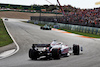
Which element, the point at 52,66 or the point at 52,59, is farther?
the point at 52,59

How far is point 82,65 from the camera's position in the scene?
10484mm

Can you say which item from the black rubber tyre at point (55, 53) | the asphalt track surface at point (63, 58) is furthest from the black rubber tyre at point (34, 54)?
the black rubber tyre at point (55, 53)

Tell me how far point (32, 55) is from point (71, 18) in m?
50.8

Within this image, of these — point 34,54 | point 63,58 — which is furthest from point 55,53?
point 34,54

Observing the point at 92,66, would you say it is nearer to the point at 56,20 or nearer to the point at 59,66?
the point at 59,66

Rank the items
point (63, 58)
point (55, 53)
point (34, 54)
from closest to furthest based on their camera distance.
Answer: point (55, 53) → point (34, 54) → point (63, 58)

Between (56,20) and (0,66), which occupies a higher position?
(0,66)

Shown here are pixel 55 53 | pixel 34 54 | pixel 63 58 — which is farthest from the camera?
pixel 63 58

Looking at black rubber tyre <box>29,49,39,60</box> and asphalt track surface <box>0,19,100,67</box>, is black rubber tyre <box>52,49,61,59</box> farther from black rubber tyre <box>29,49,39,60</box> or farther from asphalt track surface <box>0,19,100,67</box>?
black rubber tyre <box>29,49,39,60</box>

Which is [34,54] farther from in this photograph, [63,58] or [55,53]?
[63,58]

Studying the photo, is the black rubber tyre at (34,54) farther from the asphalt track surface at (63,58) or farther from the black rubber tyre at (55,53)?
the black rubber tyre at (55,53)

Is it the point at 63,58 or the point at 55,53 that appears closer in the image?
the point at 55,53

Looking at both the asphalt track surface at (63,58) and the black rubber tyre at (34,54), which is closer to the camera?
the asphalt track surface at (63,58)

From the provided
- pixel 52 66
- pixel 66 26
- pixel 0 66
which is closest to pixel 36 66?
pixel 52 66
